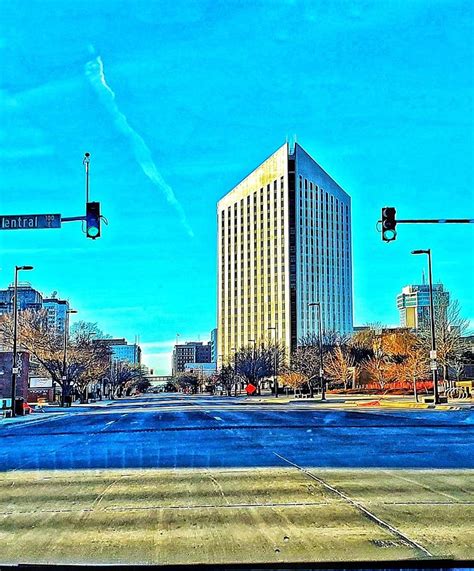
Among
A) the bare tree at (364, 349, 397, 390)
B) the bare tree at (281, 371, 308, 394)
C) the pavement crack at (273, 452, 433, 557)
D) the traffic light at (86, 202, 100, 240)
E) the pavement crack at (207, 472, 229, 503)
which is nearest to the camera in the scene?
the pavement crack at (273, 452, 433, 557)

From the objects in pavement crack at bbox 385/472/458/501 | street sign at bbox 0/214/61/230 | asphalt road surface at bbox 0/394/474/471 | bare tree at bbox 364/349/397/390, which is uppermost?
street sign at bbox 0/214/61/230

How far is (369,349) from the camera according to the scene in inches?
3930

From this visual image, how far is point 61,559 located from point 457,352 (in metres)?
60.7

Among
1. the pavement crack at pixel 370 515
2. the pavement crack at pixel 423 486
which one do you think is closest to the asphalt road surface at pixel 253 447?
the pavement crack at pixel 423 486

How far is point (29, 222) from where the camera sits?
19.8 m

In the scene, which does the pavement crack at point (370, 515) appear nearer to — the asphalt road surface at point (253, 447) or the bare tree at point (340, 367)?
the asphalt road surface at point (253, 447)

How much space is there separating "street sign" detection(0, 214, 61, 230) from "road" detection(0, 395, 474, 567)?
619 centimetres

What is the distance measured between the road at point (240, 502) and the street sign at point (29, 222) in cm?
619

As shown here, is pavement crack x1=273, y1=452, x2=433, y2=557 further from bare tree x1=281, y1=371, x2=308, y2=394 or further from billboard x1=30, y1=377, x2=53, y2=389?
billboard x1=30, y1=377, x2=53, y2=389

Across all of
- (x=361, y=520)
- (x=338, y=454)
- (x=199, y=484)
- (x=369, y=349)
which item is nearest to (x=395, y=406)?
(x=338, y=454)

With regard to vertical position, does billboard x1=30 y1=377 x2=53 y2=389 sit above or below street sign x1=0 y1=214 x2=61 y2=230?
below

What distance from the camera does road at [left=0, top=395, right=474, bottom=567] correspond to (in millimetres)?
7816

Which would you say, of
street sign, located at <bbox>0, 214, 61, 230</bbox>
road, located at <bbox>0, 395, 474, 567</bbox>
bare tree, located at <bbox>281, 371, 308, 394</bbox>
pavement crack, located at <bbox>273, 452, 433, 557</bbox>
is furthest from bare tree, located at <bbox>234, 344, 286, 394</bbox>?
pavement crack, located at <bbox>273, 452, 433, 557</bbox>

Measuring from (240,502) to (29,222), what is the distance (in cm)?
1187
